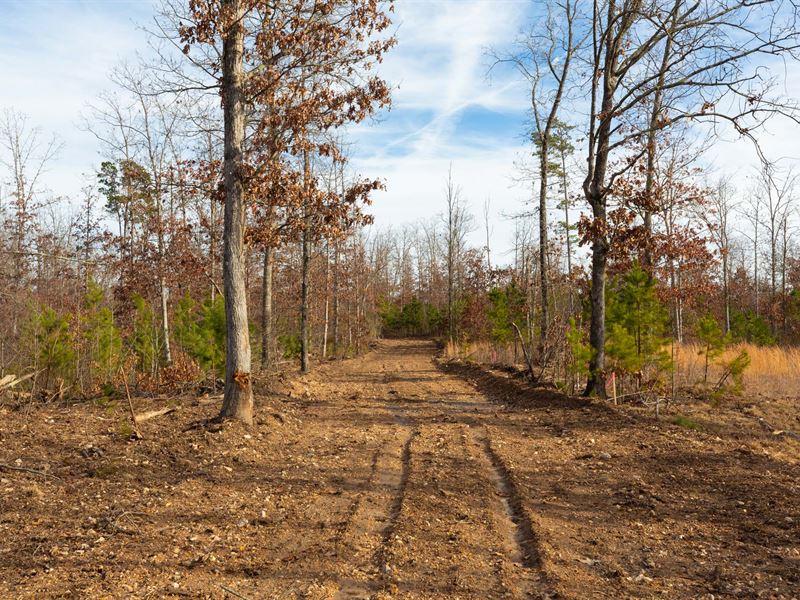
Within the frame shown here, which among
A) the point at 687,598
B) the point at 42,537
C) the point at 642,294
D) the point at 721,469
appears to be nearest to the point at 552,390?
the point at 642,294

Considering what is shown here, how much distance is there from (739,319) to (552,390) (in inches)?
1077

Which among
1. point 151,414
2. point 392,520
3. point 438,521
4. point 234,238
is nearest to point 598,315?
point 234,238

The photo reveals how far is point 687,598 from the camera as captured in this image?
3.62m

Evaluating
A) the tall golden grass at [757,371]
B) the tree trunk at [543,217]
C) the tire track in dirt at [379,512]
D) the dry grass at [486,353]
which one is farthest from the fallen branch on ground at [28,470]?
the dry grass at [486,353]

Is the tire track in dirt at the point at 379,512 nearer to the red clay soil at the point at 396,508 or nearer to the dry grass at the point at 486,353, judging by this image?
the red clay soil at the point at 396,508

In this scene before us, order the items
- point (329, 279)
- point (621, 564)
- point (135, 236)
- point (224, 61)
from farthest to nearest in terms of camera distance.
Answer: point (329, 279)
point (135, 236)
point (224, 61)
point (621, 564)

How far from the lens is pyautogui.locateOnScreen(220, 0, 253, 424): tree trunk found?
8.27 meters

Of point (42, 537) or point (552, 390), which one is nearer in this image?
point (42, 537)

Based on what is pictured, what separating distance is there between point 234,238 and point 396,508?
485cm

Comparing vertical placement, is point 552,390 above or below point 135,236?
below

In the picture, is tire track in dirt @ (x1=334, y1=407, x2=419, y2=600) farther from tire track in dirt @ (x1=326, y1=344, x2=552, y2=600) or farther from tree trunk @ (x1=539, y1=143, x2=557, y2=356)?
tree trunk @ (x1=539, y1=143, x2=557, y2=356)

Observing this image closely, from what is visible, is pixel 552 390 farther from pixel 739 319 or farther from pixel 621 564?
pixel 739 319

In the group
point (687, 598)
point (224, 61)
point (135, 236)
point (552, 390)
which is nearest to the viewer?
point (687, 598)

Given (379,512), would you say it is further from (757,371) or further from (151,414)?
(757,371)
